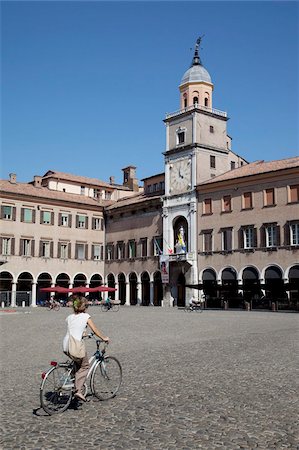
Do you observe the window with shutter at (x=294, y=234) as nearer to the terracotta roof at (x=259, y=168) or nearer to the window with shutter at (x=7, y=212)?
the terracotta roof at (x=259, y=168)

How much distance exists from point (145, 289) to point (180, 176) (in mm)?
12482

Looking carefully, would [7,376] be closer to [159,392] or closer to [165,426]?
[159,392]

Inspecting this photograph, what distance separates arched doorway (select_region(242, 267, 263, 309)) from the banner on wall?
956 centimetres

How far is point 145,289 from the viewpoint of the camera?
57.8 meters

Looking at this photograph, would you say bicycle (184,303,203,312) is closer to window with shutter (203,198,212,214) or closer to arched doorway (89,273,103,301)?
window with shutter (203,198,212,214)

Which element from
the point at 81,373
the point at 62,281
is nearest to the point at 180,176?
the point at 62,281

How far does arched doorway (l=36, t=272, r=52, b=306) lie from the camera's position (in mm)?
57562

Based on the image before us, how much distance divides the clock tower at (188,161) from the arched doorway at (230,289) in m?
3.88

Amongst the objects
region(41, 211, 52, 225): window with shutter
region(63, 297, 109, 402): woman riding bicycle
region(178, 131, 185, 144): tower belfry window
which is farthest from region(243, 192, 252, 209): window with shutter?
region(63, 297, 109, 402): woman riding bicycle

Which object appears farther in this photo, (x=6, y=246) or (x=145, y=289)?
(x=145, y=289)

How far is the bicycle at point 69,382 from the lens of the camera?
24.0ft

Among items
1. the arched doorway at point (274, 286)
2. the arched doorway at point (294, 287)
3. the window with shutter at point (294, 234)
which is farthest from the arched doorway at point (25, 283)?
the window with shutter at point (294, 234)

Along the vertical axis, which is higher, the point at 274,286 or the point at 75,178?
the point at 75,178

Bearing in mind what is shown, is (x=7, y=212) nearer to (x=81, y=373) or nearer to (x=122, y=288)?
(x=122, y=288)
